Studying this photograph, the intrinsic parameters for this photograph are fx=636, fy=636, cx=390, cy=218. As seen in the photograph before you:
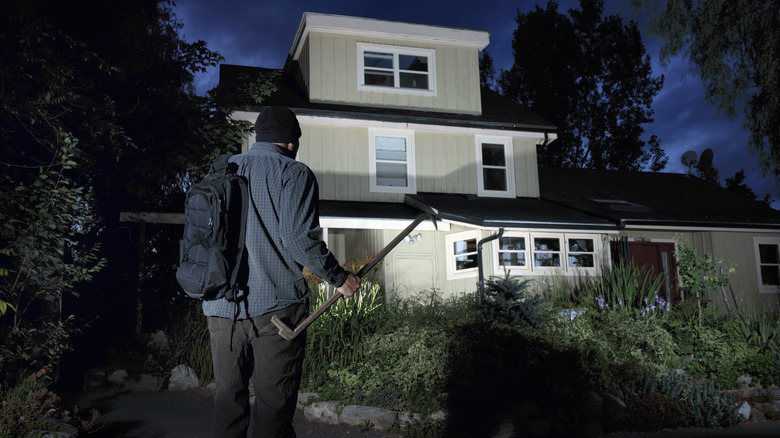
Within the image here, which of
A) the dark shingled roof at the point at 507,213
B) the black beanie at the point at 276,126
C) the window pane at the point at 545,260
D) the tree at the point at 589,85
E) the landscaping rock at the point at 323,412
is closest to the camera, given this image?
the black beanie at the point at 276,126

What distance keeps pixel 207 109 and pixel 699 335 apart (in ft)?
28.4

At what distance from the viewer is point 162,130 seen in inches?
420

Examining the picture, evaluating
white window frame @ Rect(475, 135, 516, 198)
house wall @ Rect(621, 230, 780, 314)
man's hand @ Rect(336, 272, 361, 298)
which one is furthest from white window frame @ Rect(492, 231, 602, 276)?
man's hand @ Rect(336, 272, 361, 298)

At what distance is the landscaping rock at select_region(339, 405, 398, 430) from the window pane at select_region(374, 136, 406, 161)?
8961 millimetres

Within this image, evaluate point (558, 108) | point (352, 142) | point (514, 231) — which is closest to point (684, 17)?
point (514, 231)

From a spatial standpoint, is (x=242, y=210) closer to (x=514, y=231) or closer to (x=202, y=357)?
(x=202, y=357)

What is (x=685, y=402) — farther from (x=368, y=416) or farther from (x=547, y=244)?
(x=547, y=244)

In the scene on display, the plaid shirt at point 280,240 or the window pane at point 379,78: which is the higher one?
the window pane at point 379,78

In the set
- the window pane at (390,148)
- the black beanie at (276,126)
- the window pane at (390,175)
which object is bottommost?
the black beanie at (276,126)

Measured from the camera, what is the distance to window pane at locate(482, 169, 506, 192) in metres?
15.7

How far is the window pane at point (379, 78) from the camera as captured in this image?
1531cm

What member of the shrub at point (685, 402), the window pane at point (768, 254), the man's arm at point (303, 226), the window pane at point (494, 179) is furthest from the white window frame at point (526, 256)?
the man's arm at point (303, 226)

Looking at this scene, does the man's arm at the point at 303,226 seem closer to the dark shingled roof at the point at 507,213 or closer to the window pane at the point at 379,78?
the dark shingled roof at the point at 507,213

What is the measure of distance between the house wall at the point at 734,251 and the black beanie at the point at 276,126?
13.6 metres
